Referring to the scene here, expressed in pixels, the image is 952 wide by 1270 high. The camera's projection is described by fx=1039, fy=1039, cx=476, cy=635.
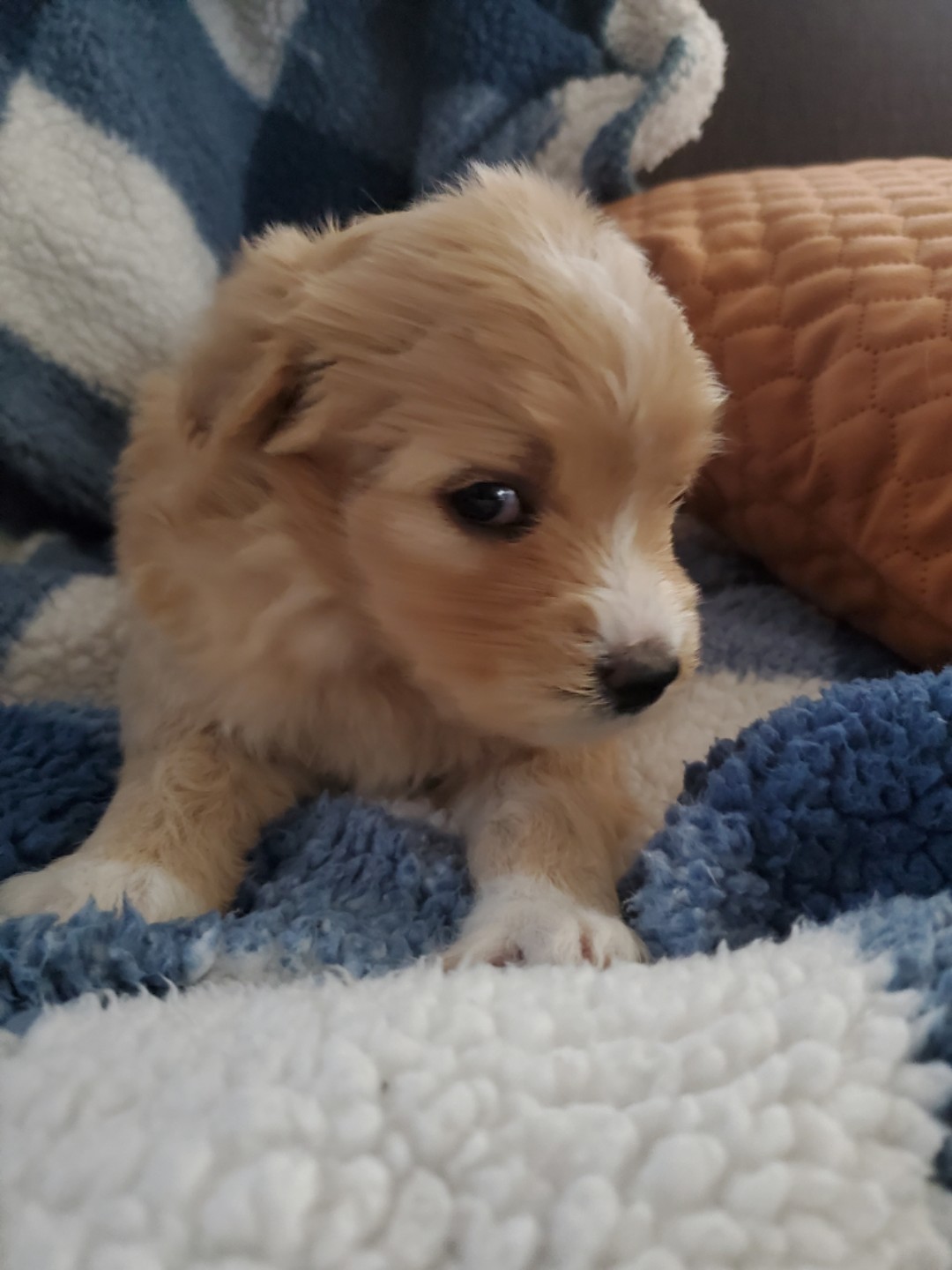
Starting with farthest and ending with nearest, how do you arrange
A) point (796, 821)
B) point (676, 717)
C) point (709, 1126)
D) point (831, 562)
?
point (831, 562), point (676, 717), point (796, 821), point (709, 1126)

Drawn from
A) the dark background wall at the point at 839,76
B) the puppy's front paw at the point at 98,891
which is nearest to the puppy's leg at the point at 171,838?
the puppy's front paw at the point at 98,891

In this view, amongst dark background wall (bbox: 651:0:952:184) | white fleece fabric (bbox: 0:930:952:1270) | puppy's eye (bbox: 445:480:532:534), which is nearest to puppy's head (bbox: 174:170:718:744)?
puppy's eye (bbox: 445:480:532:534)

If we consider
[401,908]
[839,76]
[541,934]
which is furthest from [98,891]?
[839,76]

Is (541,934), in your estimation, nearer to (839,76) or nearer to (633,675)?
(633,675)

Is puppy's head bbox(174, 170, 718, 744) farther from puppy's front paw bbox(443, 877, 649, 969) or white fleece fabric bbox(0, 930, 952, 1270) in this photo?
white fleece fabric bbox(0, 930, 952, 1270)

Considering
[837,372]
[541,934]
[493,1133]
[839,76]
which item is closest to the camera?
[493,1133]

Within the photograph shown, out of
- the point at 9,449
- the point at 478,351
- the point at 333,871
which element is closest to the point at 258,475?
the point at 478,351

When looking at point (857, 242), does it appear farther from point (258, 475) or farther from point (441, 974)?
point (441, 974)
